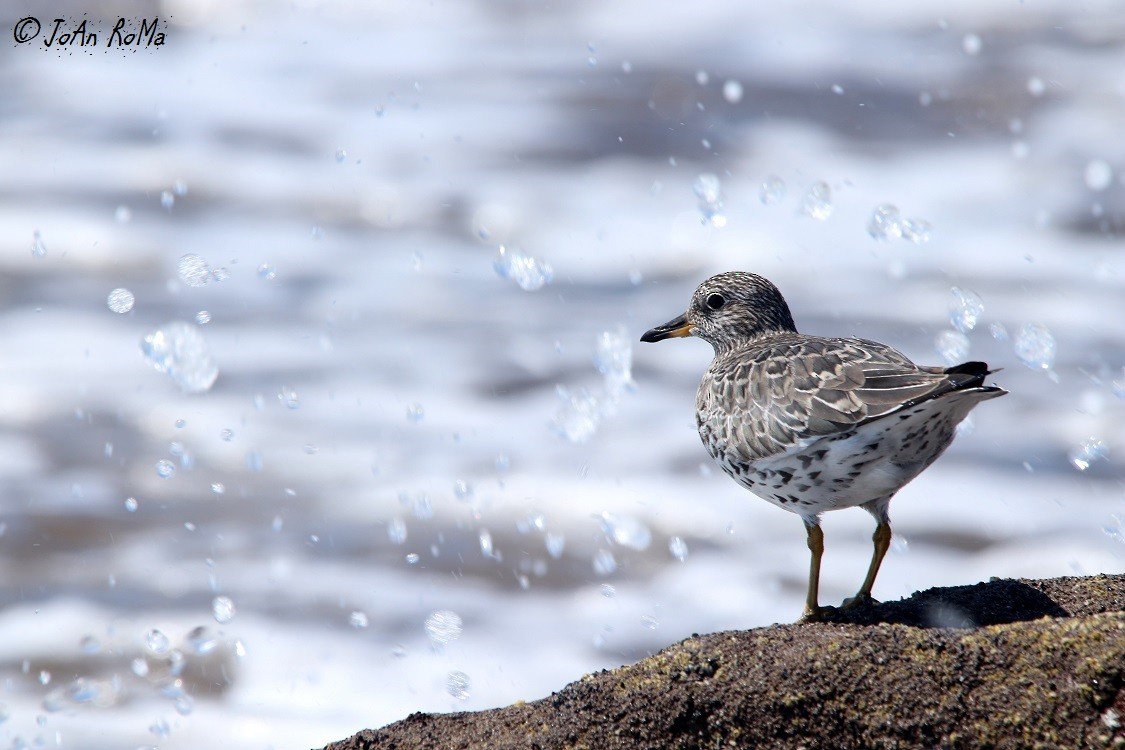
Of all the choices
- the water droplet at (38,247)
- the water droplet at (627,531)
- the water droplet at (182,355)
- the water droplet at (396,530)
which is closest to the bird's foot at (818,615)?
the water droplet at (627,531)

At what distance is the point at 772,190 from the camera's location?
11023mm

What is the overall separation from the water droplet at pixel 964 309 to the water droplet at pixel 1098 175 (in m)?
2.21

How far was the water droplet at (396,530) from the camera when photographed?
744 cm

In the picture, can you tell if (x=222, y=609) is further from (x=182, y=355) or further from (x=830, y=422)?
(x=830, y=422)

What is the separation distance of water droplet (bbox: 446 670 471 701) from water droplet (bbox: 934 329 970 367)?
14.2 ft

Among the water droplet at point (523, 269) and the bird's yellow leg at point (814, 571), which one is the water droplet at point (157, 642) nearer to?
the bird's yellow leg at point (814, 571)

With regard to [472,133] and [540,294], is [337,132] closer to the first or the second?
[472,133]

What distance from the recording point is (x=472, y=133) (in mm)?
11953

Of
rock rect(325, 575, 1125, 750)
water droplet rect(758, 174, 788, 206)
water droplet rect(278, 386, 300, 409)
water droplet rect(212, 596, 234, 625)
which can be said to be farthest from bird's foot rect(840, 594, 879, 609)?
water droplet rect(758, 174, 788, 206)

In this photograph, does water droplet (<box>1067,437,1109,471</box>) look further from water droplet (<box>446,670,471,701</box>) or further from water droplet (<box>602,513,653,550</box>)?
water droplet (<box>446,670,471,701</box>)

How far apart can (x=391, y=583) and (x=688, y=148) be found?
19.7 feet

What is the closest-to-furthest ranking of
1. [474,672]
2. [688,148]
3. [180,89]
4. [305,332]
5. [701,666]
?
[701,666], [474,672], [305,332], [688,148], [180,89]

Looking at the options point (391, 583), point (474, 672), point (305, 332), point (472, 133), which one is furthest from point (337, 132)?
point (474, 672)

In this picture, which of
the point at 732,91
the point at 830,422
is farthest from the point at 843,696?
the point at 732,91
